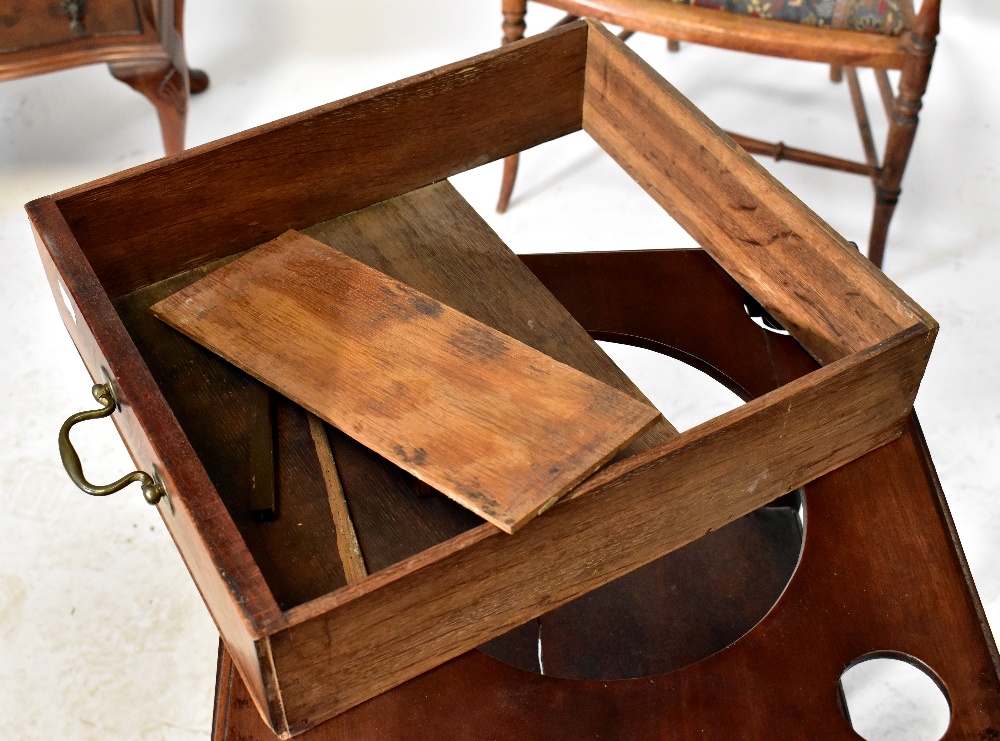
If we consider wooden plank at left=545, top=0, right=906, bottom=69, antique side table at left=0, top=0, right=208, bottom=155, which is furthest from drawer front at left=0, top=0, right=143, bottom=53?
wooden plank at left=545, top=0, right=906, bottom=69

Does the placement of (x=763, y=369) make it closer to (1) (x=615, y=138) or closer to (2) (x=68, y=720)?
(1) (x=615, y=138)

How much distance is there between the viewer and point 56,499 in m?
2.02

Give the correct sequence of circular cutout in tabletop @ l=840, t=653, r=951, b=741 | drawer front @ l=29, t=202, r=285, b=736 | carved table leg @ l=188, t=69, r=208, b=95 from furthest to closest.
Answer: carved table leg @ l=188, t=69, r=208, b=95 → circular cutout in tabletop @ l=840, t=653, r=951, b=741 → drawer front @ l=29, t=202, r=285, b=736

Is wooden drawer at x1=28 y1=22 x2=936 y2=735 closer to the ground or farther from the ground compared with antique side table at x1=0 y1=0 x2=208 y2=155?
farther from the ground

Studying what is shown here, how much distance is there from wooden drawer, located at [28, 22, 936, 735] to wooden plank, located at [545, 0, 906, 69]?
512 millimetres

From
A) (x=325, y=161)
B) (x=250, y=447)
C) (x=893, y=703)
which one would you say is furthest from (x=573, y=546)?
(x=893, y=703)

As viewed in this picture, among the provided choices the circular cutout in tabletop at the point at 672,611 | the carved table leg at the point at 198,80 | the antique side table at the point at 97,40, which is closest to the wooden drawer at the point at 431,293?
the circular cutout in tabletop at the point at 672,611

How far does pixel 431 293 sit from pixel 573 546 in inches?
17.0

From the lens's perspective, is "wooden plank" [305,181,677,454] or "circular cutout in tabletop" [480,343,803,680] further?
"circular cutout in tabletop" [480,343,803,680]

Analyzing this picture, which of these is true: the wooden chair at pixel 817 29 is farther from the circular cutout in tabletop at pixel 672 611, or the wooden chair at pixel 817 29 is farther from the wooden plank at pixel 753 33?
the circular cutout in tabletop at pixel 672 611

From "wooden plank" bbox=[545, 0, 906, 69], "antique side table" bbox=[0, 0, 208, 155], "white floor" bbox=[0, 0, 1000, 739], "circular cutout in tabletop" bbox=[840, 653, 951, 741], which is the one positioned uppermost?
"wooden plank" bbox=[545, 0, 906, 69]

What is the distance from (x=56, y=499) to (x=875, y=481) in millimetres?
1313

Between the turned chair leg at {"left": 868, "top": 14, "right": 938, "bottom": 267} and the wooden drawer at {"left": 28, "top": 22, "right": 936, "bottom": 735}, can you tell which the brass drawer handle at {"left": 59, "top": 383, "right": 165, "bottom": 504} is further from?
the turned chair leg at {"left": 868, "top": 14, "right": 938, "bottom": 267}

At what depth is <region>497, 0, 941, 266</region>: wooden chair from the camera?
1.95m
